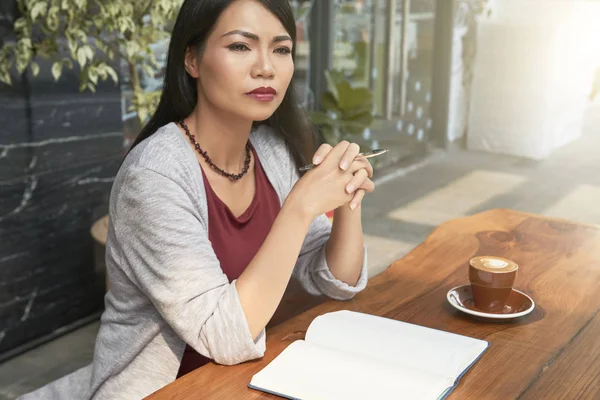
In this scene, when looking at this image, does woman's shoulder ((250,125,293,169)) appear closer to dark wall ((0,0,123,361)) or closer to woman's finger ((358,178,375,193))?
woman's finger ((358,178,375,193))

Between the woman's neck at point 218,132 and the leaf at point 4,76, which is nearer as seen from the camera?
the woman's neck at point 218,132

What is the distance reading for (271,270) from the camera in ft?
3.93

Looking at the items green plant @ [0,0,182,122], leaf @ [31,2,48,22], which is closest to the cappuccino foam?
green plant @ [0,0,182,122]

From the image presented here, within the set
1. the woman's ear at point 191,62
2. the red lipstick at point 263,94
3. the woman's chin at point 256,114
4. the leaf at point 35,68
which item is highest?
the woman's ear at point 191,62

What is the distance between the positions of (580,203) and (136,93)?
2.10 m

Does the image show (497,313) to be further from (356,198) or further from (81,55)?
(81,55)

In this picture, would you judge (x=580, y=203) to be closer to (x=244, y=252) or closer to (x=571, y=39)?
(x=571, y=39)

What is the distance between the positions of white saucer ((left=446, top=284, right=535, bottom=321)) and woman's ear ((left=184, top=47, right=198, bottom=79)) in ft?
2.08

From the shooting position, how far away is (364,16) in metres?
4.53

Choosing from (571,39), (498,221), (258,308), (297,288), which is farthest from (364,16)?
(258,308)

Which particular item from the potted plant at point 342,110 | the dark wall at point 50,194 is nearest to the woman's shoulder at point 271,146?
the dark wall at point 50,194

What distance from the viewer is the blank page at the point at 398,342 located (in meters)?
1.07

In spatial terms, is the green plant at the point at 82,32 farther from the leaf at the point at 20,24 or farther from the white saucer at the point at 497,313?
the white saucer at the point at 497,313

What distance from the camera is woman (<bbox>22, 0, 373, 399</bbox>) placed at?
117 centimetres
